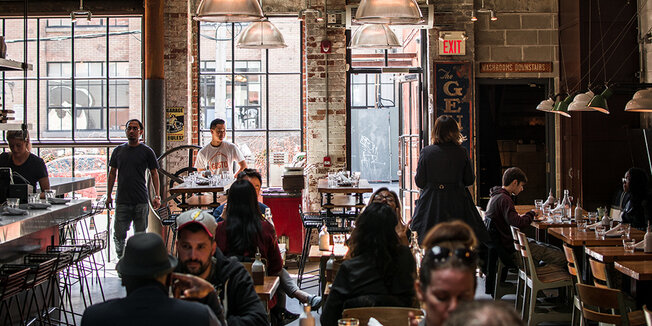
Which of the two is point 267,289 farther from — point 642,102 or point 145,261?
point 642,102

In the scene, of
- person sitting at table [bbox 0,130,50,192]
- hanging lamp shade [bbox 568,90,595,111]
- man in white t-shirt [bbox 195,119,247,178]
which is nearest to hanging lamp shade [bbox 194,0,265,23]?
person sitting at table [bbox 0,130,50,192]

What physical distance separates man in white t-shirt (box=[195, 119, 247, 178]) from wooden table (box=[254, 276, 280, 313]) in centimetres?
411

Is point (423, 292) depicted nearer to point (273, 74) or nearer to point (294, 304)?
point (294, 304)

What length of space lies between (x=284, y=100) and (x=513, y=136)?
3655mm

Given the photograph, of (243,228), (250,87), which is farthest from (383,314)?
(250,87)

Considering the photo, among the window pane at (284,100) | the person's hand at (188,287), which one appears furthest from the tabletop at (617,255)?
the window pane at (284,100)

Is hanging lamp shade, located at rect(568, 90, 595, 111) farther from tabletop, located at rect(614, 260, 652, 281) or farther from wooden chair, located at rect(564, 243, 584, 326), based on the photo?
tabletop, located at rect(614, 260, 652, 281)

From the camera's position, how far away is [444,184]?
6.20 meters

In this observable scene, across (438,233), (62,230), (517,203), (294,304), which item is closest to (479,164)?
(517,203)

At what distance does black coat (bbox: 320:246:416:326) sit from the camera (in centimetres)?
380

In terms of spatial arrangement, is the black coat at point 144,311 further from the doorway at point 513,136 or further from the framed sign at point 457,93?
the doorway at point 513,136

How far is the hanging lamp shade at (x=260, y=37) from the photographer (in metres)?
8.72

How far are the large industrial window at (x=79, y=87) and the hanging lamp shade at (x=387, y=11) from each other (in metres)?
6.10

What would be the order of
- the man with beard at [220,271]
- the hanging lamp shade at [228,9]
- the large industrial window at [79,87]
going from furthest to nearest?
the large industrial window at [79,87] → the hanging lamp shade at [228,9] → the man with beard at [220,271]
